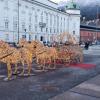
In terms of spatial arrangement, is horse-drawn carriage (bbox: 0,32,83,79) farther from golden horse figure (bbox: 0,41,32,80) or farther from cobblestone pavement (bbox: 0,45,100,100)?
cobblestone pavement (bbox: 0,45,100,100)

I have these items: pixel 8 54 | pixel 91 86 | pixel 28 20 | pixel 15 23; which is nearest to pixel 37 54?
pixel 8 54

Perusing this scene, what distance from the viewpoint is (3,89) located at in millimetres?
12523

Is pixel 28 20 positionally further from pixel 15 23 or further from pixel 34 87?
pixel 34 87

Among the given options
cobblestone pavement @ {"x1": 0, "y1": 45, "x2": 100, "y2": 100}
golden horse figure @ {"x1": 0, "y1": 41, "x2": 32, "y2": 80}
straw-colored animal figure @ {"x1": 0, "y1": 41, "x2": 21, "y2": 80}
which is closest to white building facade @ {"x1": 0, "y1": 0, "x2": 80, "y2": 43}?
golden horse figure @ {"x1": 0, "y1": 41, "x2": 32, "y2": 80}

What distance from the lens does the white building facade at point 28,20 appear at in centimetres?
6169

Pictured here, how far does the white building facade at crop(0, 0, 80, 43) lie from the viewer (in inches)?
2429

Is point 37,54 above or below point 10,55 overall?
below

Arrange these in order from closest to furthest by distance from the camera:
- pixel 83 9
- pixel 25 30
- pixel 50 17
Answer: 1. pixel 25 30
2. pixel 50 17
3. pixel 83 9

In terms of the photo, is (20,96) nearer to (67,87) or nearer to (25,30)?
(67,87)

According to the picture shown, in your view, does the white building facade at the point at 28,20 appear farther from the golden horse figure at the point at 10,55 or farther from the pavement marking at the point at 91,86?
the pavement marking at the point at 91,86

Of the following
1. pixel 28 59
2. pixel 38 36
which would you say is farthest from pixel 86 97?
pixel 38 36

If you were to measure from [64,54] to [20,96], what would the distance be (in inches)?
529

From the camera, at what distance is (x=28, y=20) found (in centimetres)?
7181

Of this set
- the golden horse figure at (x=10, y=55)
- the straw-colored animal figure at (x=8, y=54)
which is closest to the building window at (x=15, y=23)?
the golden horse figure at (x=10, y=55)
